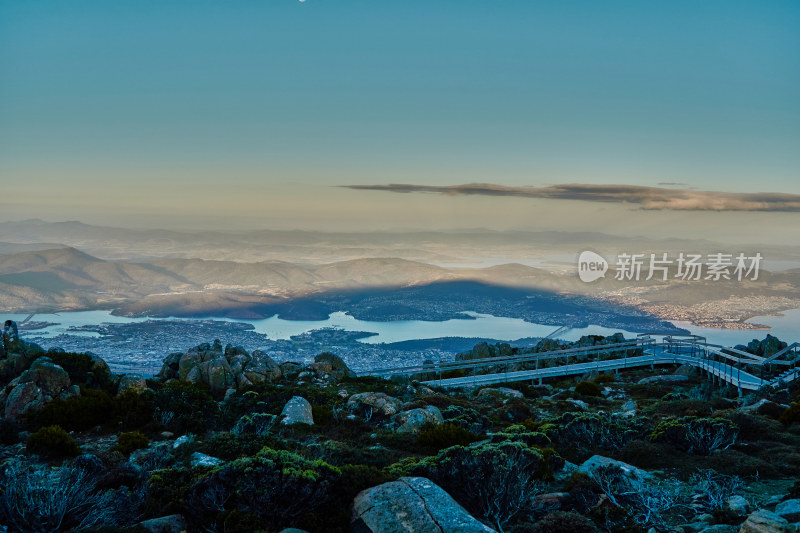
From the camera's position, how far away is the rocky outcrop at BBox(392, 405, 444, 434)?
16.0m

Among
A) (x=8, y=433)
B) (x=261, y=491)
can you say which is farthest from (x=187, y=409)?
(x=261, y=491)

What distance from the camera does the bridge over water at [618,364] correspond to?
104 ft

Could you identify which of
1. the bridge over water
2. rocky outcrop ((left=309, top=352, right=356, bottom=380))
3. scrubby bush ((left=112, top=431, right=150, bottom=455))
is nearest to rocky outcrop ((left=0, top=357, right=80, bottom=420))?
scrubby bush ((left=112, top=431, right=150, bottom=455))

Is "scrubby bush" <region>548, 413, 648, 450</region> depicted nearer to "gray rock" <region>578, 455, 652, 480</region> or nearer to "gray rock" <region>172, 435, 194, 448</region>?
"gray rock" <region>578, 455, 652, 480</region>

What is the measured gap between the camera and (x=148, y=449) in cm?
1427

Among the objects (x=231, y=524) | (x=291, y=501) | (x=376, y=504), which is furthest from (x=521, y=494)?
(x=231, y=524)

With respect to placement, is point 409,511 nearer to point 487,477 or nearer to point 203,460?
point 487,477

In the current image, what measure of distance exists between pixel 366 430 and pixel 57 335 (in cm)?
8840

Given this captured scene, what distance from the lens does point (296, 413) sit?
1762cm

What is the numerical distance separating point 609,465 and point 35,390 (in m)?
16.8

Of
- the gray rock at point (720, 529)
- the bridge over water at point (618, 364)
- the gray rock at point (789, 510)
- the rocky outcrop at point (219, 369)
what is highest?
the gray rock at point (789, 510)

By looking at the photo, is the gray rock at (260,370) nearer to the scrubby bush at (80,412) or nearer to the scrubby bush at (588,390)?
the scrubby bush at (80,412)

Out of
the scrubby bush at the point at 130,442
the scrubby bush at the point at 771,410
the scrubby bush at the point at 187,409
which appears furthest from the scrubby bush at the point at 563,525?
the scrubby bush at the point at 771,410

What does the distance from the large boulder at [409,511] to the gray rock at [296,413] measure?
8.80 metres
